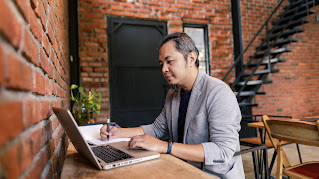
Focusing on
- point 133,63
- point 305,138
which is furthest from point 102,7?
point 305,138

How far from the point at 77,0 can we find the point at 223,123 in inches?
141

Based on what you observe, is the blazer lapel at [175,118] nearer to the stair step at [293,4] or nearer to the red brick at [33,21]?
the red brick at [33,21]

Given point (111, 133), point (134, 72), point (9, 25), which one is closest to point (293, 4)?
point (134, 72)

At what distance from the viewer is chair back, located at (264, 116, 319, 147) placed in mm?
1649

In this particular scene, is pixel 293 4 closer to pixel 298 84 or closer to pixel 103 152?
pixel 298 84

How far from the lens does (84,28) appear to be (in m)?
3.85

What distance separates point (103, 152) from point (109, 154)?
0.06 meters

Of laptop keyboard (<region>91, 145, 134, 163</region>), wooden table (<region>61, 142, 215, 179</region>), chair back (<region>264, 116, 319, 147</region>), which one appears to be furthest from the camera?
chair back (<region>264, 116, 319, 147</region>)

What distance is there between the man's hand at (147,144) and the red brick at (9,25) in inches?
29.7

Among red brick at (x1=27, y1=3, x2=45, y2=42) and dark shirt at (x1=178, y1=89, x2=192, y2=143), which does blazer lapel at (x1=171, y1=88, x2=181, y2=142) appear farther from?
red brick at (x1=27, y1=3, x2=45, y2=42)

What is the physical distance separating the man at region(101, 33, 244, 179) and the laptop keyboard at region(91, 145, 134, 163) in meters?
0.08

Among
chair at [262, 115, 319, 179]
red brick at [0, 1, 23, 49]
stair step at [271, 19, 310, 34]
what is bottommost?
chair at [262, 115, 319, 179]

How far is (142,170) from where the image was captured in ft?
2.63

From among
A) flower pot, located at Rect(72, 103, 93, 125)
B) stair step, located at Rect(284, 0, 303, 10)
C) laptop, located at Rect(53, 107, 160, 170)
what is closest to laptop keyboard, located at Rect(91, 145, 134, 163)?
laptop, located at Rect(53, 107, 160, 170)
